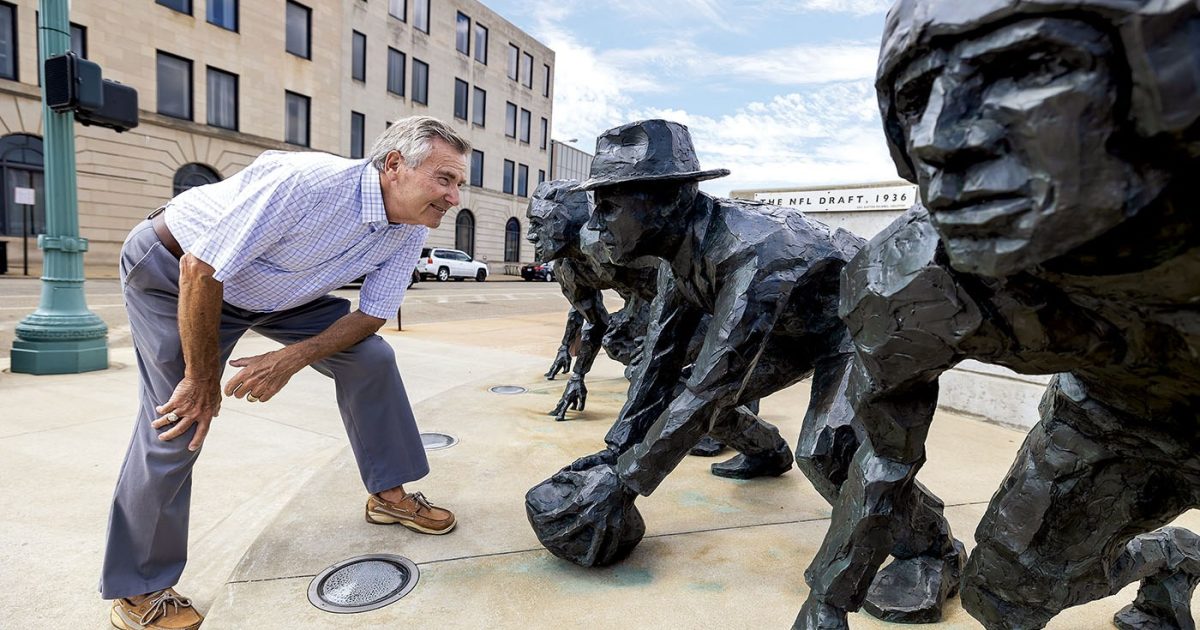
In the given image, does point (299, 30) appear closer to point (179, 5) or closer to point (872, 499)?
point (179, 5)

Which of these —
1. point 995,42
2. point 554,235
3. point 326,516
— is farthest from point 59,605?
point 554,235

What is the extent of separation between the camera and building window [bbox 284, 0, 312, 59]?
22.8 meters

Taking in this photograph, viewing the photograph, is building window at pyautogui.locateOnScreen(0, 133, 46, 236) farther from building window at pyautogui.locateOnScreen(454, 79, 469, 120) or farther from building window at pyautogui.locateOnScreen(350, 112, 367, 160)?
building window at pyautogui.locateOnScreen(454, 79, 469, 120)

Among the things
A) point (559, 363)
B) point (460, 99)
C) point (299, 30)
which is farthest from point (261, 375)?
point (460, 99)

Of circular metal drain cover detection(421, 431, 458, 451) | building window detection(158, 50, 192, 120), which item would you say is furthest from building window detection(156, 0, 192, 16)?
circular metal drain cover detection(421, 431, 458, 451)

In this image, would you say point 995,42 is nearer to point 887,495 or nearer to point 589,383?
point 887,495

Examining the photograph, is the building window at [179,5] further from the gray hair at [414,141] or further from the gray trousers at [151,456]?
the gray hair at [414,141]

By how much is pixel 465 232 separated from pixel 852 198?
27.9 metres

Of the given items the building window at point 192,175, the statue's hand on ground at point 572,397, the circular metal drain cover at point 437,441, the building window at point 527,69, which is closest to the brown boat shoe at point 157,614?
the circular metal drain cover at point 437,441

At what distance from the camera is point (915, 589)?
2105mm

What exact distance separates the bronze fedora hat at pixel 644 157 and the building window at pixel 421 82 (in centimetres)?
2916

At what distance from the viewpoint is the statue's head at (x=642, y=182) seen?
2.15 m

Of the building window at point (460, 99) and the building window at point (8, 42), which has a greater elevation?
the building window at point (460, 99)

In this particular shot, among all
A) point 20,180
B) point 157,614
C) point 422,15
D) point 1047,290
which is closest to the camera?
point 1047,290
